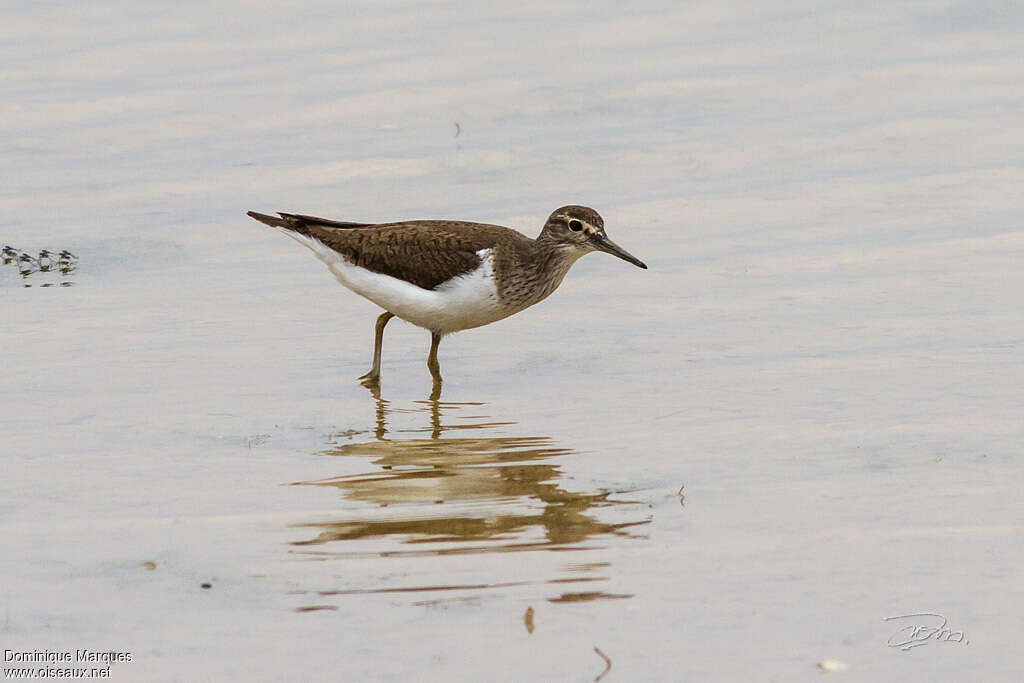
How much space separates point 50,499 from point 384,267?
10.7ft

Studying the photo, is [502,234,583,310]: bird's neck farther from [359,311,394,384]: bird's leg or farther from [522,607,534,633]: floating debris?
[522,607,534,633]: floating debris

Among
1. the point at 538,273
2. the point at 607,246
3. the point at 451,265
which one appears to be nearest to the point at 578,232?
the point at 607,246

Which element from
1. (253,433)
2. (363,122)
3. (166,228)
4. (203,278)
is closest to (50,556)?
(253,433)

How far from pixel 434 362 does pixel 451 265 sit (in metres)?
0.60

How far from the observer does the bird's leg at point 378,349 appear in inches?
335

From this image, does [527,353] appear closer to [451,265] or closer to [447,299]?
[447,299]

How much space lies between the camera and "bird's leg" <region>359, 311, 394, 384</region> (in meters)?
8.51

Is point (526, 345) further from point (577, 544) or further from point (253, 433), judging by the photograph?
point (577, 544)

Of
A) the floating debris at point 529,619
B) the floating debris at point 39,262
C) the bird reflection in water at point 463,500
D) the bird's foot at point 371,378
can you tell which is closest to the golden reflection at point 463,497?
the bird reflection in water at point 463,500
